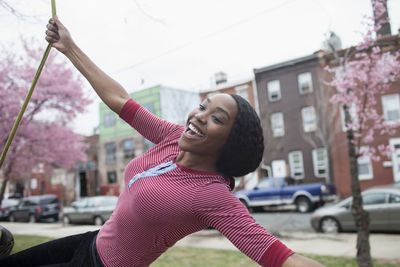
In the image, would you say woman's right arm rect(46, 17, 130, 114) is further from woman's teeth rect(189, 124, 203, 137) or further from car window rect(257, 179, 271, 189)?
car window rect(257, 179, 271, 189)

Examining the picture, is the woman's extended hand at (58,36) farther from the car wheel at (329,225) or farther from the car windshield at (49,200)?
the car windshield at (49,200)

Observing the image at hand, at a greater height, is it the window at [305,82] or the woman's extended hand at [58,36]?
the window at [305,82]

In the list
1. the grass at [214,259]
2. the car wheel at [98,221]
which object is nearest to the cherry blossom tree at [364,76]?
the grass at [214,259]

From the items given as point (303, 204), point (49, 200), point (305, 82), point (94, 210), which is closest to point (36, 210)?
point (49, 200)

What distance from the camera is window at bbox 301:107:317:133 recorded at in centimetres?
1659

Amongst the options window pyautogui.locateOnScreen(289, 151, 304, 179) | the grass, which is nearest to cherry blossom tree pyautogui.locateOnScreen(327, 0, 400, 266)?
the grass

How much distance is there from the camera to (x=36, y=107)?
25.6ft

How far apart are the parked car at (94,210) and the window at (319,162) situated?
10.7m

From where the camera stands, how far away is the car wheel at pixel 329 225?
8.51 m

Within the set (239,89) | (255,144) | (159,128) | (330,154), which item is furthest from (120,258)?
→ (330,154)

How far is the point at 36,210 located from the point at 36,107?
9.38 metres

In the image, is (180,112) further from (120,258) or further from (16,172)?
(120,258)

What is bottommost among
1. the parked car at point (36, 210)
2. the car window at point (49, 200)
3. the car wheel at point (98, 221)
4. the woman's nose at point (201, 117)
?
the car wheel at point (98, 221)

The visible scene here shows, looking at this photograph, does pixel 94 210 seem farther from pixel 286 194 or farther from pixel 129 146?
pixel 286 194
